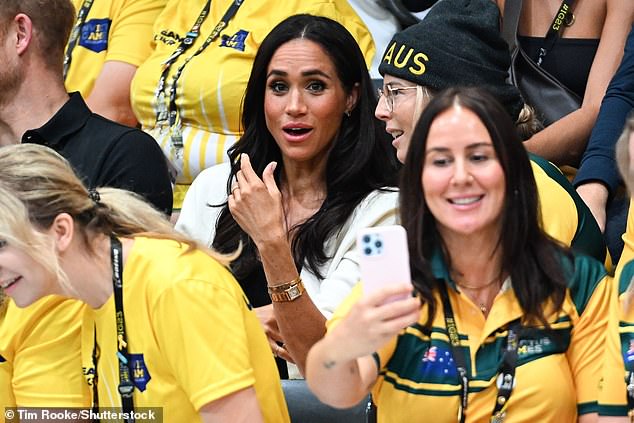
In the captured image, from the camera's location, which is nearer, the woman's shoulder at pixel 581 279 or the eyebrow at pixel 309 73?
the woman's shoulder at pixel 581 279

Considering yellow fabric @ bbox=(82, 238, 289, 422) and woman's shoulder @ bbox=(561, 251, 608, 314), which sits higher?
woman's shoulder @ bbox=(561, 251, 608, 314)

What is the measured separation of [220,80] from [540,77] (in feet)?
3.61

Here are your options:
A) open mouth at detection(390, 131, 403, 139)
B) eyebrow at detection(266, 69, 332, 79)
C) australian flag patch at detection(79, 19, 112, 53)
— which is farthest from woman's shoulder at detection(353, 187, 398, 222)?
australian flag patch at detection(79, 19, 112, 53)

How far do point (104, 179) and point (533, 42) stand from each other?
145 centimetres

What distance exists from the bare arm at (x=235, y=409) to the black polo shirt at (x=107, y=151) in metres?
1.24

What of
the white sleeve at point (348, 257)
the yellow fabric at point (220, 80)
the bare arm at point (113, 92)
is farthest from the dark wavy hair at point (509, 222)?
the bare arm at point (113, 92)

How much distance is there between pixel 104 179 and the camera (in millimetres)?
3795

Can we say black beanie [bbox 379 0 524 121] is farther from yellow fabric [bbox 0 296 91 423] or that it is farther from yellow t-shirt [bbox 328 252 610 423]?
yellow fabric [bbox 0 296 91 423]

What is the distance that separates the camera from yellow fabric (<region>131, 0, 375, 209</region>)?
4.30m

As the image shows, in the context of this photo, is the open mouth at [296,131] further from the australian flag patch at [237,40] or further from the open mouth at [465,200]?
the open mouth at [465,200]

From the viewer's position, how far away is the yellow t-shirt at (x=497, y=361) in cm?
254

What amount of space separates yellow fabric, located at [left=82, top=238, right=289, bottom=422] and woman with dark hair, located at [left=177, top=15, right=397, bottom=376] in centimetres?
55

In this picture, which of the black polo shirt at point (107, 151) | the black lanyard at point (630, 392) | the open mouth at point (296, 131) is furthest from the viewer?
the black polo shirt at point (107, 151)

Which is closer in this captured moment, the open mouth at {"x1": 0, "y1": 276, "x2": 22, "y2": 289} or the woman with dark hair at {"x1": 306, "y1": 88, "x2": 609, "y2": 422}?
the woman with dark hair at {"x1": 306, "y1": 88, "x2": 609, "y2": 422}
